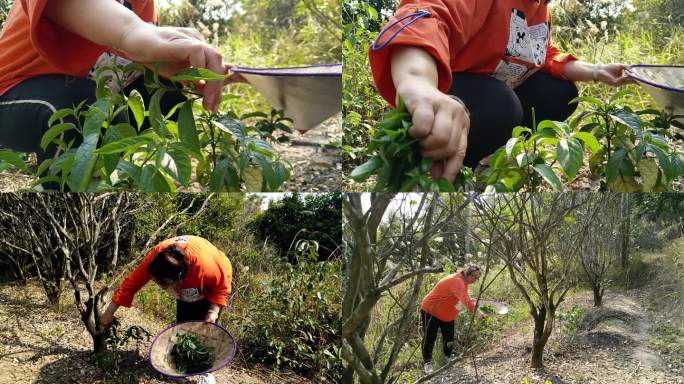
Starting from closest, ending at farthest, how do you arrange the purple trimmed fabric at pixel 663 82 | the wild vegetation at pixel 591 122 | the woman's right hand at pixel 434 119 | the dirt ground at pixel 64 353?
the woman's right hand at pixel 434 119, the wild vegetation at pixel 591 122, the dirt ground at pixel 64 353, the purple trimmed fabric at pixel 663 82

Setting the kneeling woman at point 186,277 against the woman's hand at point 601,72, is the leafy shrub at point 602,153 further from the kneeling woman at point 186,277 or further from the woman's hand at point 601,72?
the kneeling woman at point 186,277

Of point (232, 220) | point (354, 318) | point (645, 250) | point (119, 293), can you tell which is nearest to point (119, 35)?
point (232, 220)

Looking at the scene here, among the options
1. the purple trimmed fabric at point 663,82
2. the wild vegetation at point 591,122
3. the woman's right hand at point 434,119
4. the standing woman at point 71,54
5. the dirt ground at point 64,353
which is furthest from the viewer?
the purple trimmed fabric at point 663,82

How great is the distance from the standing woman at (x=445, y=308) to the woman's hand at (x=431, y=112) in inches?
12.0

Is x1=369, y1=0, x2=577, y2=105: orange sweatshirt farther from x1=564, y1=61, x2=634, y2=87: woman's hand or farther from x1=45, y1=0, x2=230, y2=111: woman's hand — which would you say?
x1=45, y1=0, x2=230, y2=111: woman's hand

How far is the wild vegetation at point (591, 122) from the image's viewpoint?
42.1 inches

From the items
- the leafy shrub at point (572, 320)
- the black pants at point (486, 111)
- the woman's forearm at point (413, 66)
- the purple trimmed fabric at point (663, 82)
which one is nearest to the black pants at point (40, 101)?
the woman's forearm at point (413, 66)

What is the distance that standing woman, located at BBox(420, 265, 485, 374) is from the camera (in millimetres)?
1176

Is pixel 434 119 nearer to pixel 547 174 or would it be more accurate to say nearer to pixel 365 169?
pixel 365 169

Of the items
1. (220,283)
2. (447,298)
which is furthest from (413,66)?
(220,283)

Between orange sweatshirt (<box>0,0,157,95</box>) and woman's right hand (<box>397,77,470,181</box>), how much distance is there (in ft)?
1.85

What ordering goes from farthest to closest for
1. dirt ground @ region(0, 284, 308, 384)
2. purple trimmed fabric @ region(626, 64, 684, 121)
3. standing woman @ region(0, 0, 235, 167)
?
purple trimmed fabric @ region(626, 64, 684, 121)
dirt ground @ region(0, 284, 308, 384)
standing woman @ region(0, 0, 235, 167)

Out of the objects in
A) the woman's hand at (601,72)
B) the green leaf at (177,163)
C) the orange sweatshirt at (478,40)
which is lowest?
the green leaf at (177,163)

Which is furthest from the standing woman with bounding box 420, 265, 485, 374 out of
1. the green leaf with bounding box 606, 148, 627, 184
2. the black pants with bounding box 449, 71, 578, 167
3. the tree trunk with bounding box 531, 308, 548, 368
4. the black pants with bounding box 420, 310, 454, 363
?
the green leaf with bounding box 606, 148, 627, 184
